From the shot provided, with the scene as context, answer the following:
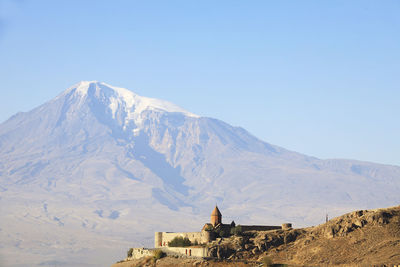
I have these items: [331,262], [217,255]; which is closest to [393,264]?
[331,262]

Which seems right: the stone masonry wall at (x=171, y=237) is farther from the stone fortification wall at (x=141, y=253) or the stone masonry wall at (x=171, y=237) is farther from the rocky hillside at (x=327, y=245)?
the stone fortification wall at (x=141, y=253)

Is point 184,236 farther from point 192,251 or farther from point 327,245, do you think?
point 327,245

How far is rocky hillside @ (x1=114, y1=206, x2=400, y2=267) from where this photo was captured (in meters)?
92.5

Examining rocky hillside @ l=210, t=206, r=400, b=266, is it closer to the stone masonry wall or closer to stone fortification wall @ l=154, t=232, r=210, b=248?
stone fortification wall @ l=154, t=232, r=210, b=248

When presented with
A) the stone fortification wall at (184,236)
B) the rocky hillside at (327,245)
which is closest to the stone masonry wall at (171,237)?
the stone fortification wall at (184,236)

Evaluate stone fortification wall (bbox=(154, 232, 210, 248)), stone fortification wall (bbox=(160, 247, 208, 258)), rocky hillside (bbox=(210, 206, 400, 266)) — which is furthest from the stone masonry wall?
stone fortification wall (bbox=(160, 247, 208, 258))

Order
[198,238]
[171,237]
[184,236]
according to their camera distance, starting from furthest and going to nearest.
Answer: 1. [171,237]
2. [184,236]
3. [198,238]

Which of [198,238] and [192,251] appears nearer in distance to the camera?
[192,251]

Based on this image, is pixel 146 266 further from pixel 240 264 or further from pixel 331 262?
pixel 331 262

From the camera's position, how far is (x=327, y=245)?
9775 centimetres

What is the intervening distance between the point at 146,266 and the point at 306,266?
2150 centimetres

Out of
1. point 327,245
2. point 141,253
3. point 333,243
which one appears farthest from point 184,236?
point 333,243

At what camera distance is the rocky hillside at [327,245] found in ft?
303

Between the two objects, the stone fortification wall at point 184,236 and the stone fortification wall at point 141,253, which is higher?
the stone fortification wall at point 184,236
